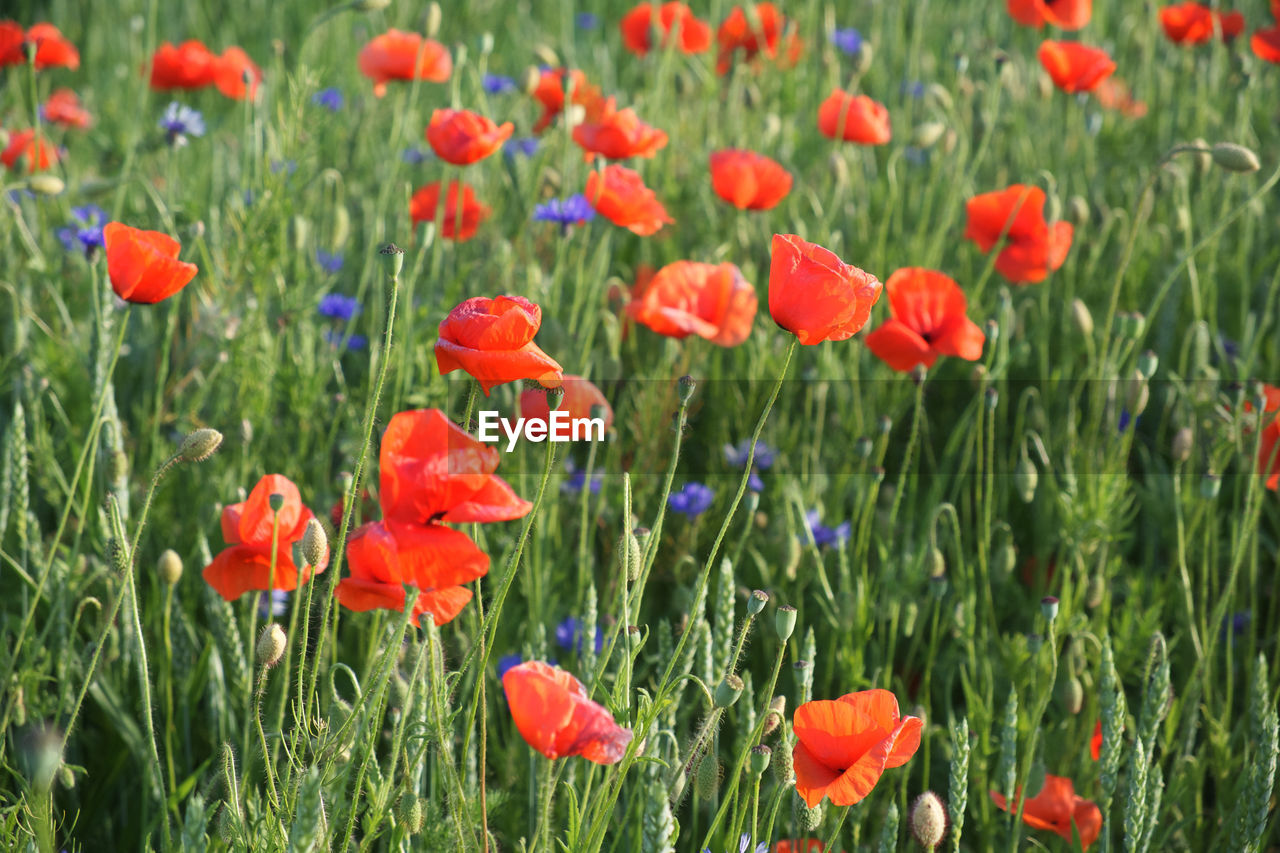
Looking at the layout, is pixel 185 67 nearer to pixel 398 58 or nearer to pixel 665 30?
pixel 398 58

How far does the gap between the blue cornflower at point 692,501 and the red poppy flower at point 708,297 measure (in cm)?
25

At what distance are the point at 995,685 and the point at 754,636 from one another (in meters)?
0.36

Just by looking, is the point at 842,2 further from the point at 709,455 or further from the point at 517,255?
the point at 709,455

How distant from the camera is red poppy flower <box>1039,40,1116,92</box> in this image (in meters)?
2.38

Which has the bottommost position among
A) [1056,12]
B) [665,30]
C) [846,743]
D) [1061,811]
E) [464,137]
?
[1061,811]

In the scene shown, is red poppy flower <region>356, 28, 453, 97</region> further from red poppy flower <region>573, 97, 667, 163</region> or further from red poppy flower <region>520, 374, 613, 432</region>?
red poppy flower <region>520, 374, 613, 432</region>

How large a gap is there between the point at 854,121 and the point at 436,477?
160 centimetres

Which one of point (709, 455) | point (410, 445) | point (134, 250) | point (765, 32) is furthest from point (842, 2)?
point (410, 445)

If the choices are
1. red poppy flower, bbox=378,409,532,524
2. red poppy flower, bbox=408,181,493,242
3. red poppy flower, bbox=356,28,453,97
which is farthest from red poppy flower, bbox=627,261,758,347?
red poppy flower, bbox=356,28,453,97

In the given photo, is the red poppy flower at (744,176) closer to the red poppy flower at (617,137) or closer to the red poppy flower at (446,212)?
the red poppy flower at (617,137)

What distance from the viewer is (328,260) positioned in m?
2.36

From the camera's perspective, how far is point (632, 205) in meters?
1.82

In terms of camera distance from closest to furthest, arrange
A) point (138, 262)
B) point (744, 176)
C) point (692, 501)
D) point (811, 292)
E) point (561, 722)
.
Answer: point (561, 722)
point (811, 292)
point (138, 262)
point (692, 501)
point (744, 176)

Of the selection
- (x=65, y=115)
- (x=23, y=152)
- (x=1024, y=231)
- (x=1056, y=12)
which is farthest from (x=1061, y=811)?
(x=65, y=115)
